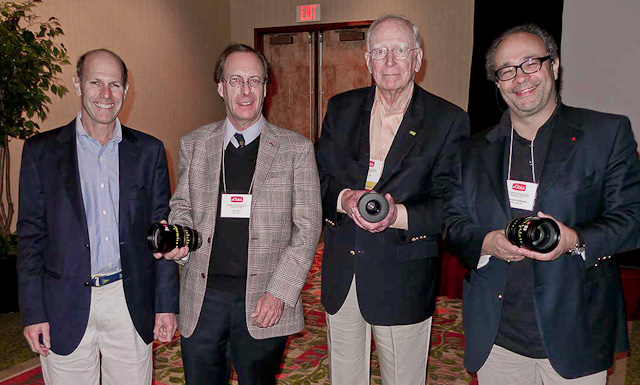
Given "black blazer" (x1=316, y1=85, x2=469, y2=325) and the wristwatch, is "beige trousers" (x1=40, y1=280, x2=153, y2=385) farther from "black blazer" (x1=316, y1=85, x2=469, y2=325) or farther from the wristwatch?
the wristwatch

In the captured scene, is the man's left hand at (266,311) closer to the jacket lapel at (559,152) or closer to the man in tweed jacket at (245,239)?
the man in tweed jacket at (245,239)

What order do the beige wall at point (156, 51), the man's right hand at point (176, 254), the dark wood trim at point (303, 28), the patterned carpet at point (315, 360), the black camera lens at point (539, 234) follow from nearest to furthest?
the black camera lens at point (539, 234), the man's right hand at point (176, 254), the patterned carpet at point (315, 360), the beige wall at point (156, 51), the dark wood trim at point (303, 28)

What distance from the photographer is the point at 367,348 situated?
204 centimetres

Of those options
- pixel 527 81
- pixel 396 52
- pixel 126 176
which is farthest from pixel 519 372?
pixel 126 176

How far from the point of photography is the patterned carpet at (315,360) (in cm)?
320

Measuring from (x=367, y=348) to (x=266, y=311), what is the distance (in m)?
0.46

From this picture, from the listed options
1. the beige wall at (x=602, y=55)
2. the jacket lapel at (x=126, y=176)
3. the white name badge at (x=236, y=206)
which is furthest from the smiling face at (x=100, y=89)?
the beige wall at (x=602, y=55)

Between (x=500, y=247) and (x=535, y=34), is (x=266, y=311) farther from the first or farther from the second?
(x=535, y=34)

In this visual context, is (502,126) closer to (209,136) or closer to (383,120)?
(383,120)

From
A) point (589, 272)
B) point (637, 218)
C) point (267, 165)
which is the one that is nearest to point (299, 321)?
point (267, 165)

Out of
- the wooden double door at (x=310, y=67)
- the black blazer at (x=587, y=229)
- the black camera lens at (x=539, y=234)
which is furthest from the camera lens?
the wooden double door at (x=310, y=67)

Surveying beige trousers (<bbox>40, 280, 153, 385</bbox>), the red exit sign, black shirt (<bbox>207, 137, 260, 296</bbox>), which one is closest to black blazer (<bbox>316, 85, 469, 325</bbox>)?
black shirt (<bbox>207, 137, 260, 296</bbox>)

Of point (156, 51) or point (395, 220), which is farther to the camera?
point (156, 51)

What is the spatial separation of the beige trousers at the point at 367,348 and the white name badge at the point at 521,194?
1.89ft
